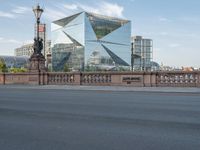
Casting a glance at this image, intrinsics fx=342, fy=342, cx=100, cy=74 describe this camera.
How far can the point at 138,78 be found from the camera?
29.5 metres

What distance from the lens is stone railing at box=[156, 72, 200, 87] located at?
A: 27391 millimetres

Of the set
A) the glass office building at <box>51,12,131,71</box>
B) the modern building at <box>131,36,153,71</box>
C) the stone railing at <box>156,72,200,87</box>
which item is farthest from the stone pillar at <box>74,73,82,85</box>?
the glass office building at <box>51,12,131,71</box>

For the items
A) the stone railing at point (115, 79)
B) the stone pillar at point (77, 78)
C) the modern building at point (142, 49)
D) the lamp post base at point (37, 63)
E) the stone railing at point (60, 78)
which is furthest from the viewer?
the modern building at point (142, 49)

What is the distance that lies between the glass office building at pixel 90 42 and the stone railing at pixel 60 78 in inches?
4373

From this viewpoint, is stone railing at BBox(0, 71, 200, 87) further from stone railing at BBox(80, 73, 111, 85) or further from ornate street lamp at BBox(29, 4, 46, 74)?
ornate street lamp at BBox(29, 4, 46, 74)

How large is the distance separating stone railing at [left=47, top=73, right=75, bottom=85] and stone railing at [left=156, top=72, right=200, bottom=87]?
8.89 m

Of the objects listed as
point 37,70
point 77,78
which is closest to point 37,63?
point 37,70

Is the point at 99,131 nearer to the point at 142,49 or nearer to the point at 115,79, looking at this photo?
the point at 115,79

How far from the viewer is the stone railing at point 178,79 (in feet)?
89.9

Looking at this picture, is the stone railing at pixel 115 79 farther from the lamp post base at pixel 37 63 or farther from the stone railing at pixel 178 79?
the lamp post base at pixel 37 63

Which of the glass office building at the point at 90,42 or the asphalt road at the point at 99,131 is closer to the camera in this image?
the asphalt road at the point at 99,131

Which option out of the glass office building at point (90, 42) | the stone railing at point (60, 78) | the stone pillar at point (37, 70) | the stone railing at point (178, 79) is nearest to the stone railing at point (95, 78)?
the stone railing at point (60, 78)

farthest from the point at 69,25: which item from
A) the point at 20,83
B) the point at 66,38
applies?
the point at 20,83

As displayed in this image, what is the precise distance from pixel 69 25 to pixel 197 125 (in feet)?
495
